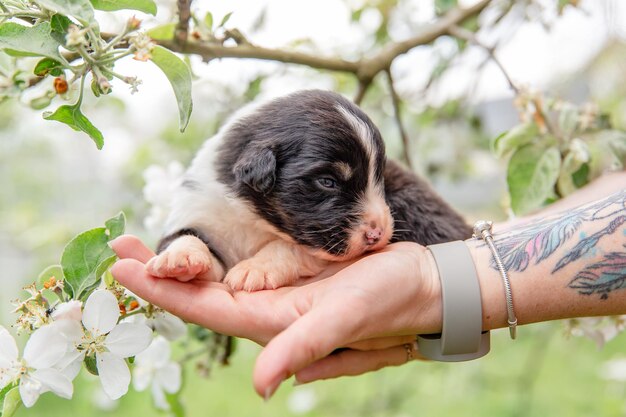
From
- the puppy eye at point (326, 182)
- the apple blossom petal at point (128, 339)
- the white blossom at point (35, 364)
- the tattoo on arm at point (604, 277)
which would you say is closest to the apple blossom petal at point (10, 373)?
the white blossom at point (35, 364)

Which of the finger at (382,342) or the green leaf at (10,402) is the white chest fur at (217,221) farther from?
the green leaf at (10,402)

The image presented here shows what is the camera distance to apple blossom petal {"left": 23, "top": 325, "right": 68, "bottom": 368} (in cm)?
153

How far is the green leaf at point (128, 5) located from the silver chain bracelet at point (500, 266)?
47.3 inches

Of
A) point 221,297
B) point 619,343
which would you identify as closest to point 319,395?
point 619,343

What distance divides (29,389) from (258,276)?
28.4 inches

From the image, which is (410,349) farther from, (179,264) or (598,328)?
(179,264)

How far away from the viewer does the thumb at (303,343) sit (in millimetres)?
1307

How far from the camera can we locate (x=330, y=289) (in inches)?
66.1

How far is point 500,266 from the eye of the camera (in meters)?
1.94

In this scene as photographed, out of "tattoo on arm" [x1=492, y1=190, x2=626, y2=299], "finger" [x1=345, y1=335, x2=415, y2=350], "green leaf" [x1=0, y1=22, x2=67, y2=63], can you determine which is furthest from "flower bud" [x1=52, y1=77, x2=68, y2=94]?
"tattoo on arm" [x1=492, y1=190, x2=626, y2=299]

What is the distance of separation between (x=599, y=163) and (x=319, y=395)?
→ 2.99 m

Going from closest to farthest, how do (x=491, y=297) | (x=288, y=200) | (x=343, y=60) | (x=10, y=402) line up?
1. (x=10, y=402)
2. (x=491, y=297)
3. (x=288, y=200)
4. (x=343, y=60)

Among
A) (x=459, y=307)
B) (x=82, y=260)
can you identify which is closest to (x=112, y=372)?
(x=82, y=260)

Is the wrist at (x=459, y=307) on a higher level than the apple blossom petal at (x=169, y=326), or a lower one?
higher
